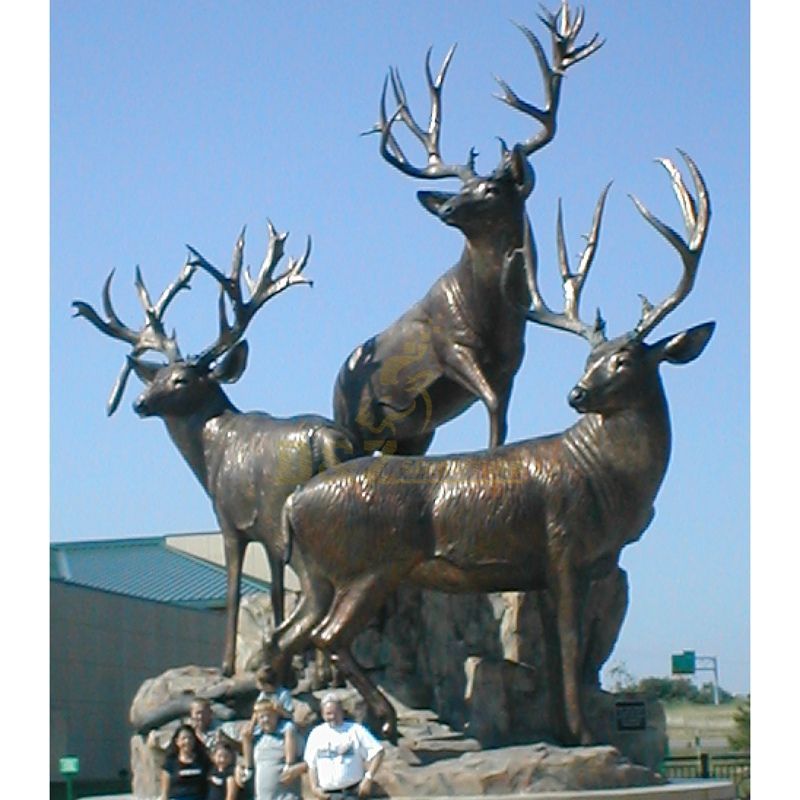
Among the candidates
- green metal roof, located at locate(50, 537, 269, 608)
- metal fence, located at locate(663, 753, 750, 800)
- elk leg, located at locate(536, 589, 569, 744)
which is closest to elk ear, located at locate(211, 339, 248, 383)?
elk leg, located at locate(536, 589, 569, 744)

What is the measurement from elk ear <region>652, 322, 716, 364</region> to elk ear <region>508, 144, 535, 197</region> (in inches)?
72.9

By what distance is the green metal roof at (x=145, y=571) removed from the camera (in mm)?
27078

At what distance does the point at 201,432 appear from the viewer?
1266cm

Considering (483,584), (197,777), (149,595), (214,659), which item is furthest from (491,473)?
(149,595)

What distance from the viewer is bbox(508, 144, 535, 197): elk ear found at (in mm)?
12102

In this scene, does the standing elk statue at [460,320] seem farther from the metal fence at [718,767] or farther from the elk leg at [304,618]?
the metal fence at [718,767]

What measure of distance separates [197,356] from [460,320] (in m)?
1.91

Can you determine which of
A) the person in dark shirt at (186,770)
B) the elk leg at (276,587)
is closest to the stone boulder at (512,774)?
the person in dark shirt at (186,770)

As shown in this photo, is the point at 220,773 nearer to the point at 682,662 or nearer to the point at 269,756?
the point at 269,756

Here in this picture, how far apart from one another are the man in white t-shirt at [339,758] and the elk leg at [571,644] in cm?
167

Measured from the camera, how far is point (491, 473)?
10898 mm
